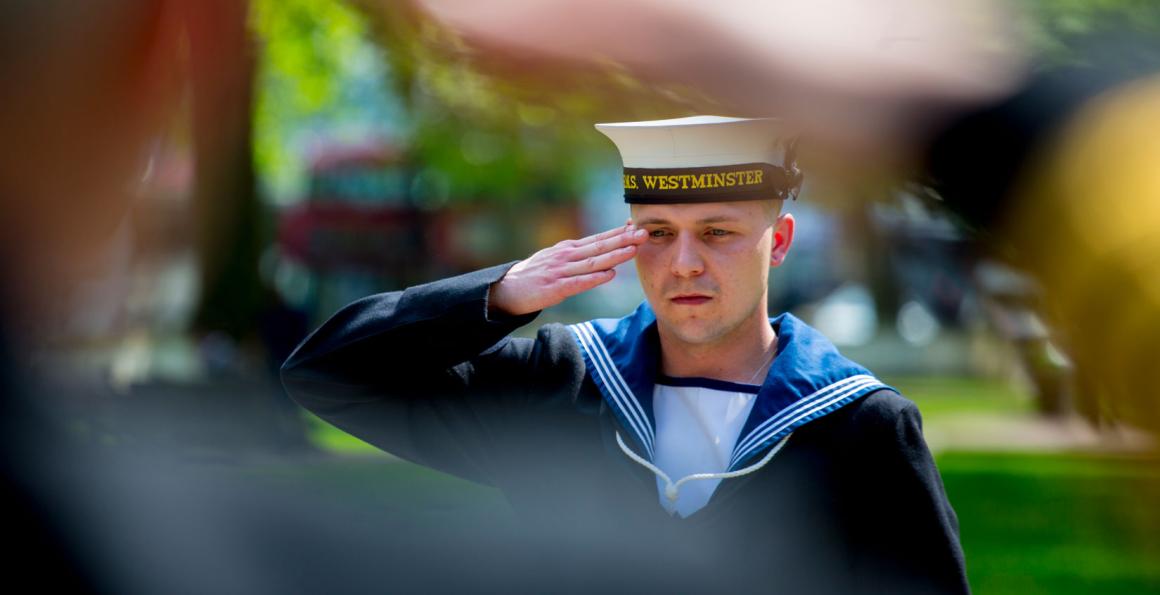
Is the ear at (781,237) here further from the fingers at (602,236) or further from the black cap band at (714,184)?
the fingers at (602,236)

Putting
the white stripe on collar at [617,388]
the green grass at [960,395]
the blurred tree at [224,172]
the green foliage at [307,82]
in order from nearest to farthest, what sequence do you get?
the blurred tree at [224,172] < the white stripe on collar at [617,388] < the green foliage at [307,82] < the green grass at [960,395]

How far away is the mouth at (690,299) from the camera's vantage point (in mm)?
1925

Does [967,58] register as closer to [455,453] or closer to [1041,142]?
[1041,142]

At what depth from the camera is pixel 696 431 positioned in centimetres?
207

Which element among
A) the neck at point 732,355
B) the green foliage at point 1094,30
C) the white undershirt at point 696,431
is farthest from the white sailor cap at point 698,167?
the green foliage at point 1094,30

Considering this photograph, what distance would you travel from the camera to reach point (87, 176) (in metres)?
1.09

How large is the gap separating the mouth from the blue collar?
0.17 metres

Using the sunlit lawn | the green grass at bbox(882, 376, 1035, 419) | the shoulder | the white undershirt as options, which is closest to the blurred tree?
the white undershirt

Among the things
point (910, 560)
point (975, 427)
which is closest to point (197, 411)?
point (975, 427)

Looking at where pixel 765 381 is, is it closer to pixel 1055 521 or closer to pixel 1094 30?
pixel 1094 30

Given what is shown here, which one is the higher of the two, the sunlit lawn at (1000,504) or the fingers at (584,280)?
the fingers at (584,280)

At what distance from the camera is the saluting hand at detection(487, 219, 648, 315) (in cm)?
190

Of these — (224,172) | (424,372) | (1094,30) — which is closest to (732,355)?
(424,372)

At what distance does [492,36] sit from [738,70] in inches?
5.0
